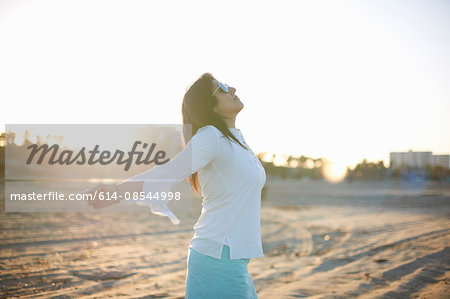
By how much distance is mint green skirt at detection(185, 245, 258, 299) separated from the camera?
5.63 feet

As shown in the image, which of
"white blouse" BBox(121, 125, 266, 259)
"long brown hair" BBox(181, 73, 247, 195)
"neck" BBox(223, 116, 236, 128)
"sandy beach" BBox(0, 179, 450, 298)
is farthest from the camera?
"sandy beach" BBox(0, 179, 450, 298)

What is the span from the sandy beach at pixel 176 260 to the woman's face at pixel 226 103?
3361 mm

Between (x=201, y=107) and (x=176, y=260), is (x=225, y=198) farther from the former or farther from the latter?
(x=176, y=260)

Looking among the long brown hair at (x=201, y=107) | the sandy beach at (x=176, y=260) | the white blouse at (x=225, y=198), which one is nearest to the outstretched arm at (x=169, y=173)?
the white blouse at (x=225, y=198)

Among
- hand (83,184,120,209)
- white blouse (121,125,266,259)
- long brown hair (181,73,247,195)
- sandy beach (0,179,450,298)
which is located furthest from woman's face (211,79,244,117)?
sandy beach (0,179,450,298)

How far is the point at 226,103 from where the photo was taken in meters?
1.92

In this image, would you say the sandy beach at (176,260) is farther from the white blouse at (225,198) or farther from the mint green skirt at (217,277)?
the white blouse at (225,198)

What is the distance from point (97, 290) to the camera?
461 centimetres

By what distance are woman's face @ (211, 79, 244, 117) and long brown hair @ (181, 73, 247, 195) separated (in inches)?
0.8

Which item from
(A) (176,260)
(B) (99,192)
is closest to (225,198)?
(B) (99,192)

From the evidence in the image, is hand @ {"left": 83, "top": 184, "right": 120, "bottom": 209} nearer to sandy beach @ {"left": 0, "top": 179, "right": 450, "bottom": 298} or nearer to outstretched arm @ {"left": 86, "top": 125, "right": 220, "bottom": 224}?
outstretched arm @ {"left": 86, "top": 125, "right": 220, "bottom": 224}

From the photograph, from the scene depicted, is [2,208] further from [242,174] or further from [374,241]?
[242,174]

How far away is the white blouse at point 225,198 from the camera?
1.63 metres

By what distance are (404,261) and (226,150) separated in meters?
6.21
